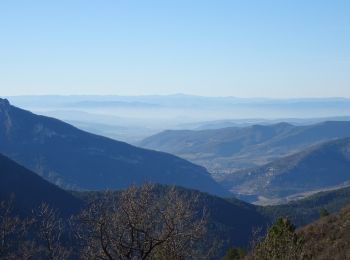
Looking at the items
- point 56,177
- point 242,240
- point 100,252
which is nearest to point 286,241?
point 100,252

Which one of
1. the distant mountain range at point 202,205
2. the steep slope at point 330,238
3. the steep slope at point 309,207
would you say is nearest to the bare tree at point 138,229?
the steep slope at point 330,238

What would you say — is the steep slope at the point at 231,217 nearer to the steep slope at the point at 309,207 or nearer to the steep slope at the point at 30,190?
the steep slope at the point at 309,207

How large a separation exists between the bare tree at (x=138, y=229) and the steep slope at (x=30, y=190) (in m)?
81.4

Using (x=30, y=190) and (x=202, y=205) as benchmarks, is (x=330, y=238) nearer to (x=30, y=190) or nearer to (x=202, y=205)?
(x=202, y=205)

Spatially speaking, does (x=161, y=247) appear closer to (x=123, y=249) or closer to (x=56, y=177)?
(x=123, y=249)

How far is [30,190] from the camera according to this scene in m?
104

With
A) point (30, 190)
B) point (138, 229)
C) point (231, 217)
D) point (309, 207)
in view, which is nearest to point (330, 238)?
point (138, 229)

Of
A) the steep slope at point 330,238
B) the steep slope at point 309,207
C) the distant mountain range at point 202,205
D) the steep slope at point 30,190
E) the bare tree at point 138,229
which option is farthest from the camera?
the steep slope at point 309,207

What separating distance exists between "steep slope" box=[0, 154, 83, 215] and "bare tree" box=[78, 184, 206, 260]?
267ft

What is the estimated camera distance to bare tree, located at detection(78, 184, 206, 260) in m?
14.7

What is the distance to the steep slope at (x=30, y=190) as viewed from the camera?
9806 cm

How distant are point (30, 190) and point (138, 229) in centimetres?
9429

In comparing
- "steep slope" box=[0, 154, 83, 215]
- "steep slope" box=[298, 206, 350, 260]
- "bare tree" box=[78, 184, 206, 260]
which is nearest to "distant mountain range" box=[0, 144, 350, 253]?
"steep slope" box=[0, 154, 83, 215]

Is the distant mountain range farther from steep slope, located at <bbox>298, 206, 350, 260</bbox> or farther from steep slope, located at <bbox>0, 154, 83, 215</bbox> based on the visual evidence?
steep slope, located at <bbox>298, 206, 350, 260</bbox>
